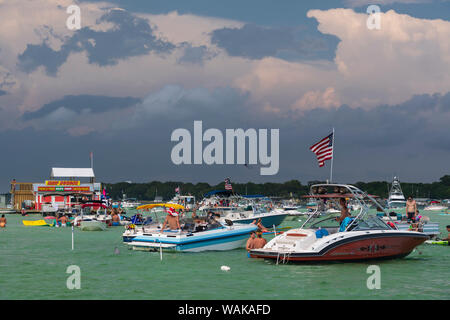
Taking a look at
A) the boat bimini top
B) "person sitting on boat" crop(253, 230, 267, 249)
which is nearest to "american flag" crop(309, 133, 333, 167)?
the boat bimini top

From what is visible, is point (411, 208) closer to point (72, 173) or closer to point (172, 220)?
point (172, 220)

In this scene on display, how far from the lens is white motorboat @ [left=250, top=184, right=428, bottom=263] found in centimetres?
2250

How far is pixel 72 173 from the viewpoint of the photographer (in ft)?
353

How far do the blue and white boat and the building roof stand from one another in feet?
258

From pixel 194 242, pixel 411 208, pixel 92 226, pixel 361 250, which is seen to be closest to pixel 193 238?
pixel 194 242

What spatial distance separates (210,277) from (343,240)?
5.18m

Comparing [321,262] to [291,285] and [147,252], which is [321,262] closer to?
[291,285]

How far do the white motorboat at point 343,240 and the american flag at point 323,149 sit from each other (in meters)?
3.35

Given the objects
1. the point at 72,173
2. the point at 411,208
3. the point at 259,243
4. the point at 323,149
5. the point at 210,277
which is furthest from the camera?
the point at 72,173

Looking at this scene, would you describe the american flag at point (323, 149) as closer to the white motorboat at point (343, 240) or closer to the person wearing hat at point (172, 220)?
the white motorboat at point (343, 240)

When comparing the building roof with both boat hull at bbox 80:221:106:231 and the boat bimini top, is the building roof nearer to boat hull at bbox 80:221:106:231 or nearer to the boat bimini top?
boat hull at bbox 80:221:106:231

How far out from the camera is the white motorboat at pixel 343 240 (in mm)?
22500

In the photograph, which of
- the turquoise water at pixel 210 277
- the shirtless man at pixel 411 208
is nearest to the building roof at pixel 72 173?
Result: the turquoise water at pixel 210 277
